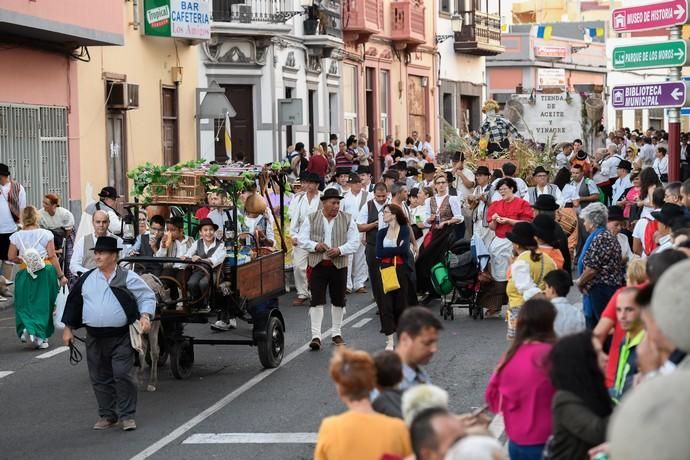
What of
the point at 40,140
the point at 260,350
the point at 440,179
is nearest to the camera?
the point at 260,350

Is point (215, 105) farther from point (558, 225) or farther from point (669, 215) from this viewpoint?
point (669, 215)

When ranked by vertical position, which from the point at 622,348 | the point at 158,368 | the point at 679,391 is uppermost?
the point at 679,391

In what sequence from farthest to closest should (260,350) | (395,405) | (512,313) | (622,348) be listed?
(260,350), (512,313), (622,348), (395,405)

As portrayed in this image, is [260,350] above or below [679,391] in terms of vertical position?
below

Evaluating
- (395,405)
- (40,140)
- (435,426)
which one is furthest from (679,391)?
(40,140)

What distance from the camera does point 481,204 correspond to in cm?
1745

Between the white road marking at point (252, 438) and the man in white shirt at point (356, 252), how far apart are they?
28.7 ft

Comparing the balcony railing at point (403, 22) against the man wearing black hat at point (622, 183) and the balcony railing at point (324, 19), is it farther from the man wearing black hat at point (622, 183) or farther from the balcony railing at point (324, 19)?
the man wearing black hat at point (622, 183)

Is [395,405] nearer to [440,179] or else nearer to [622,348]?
[622,348]

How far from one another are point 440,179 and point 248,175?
4.58m

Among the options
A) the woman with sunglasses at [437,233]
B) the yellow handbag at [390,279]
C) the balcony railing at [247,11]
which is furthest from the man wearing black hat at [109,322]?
the balcony railing at [247,11]

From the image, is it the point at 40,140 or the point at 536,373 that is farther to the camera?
the point at 40,140

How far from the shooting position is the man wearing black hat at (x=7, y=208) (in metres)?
19.6

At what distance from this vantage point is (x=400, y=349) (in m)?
6.21
